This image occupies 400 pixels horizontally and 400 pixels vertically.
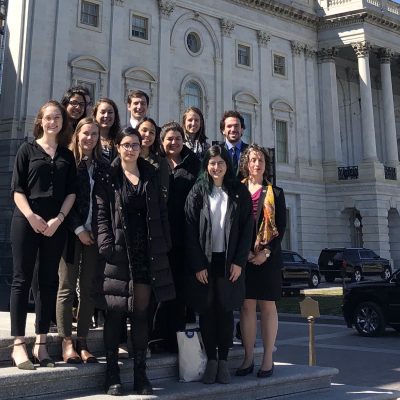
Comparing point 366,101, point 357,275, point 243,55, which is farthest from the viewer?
point 366,101

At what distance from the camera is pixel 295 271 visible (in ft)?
88.0

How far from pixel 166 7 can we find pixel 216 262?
28.9m

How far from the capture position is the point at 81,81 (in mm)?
28516

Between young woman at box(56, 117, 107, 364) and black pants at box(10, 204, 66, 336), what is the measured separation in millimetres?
160

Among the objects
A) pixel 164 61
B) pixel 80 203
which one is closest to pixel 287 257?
pixel 164 61

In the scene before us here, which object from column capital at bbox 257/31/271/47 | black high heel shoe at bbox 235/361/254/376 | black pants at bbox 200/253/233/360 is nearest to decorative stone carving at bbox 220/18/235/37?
column capital at bbox 257/31/271/47

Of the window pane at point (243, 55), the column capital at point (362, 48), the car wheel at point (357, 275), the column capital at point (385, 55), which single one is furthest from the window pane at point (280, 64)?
the car wheel at point (357, 275)

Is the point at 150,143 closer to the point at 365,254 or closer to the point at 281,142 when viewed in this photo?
the point at 365,254

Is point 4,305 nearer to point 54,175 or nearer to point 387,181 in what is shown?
point 54,175

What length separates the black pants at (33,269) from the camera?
521cm

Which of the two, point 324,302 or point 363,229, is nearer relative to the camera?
point 324,302

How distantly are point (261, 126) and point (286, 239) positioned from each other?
25.0 feet

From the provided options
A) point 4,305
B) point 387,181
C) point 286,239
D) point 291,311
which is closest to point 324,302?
point 291,311

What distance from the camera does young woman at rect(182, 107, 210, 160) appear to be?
708cm
